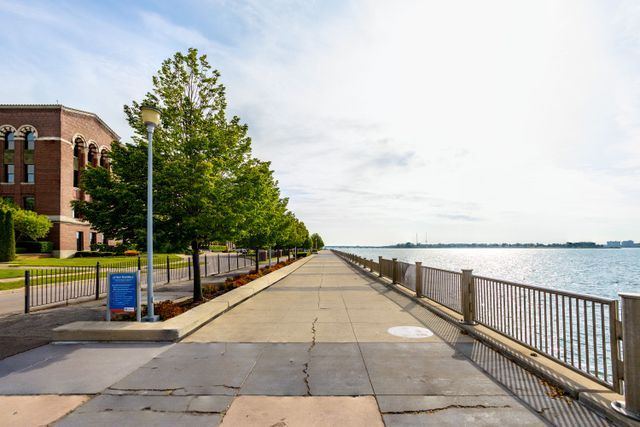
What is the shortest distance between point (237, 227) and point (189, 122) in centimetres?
409

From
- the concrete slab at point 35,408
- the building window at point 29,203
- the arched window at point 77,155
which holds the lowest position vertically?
the concrete slab at point 35,408

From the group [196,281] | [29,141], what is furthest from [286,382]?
[29,141]

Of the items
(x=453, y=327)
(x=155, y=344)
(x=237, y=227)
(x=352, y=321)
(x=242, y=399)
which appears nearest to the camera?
(x=242, y=399)

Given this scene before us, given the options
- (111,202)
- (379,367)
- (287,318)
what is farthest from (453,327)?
(111,202)

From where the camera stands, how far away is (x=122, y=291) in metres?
8.19

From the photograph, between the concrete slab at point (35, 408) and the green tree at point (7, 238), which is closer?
the concrete slab at point (35, 408)

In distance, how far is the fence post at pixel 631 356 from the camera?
152 inches

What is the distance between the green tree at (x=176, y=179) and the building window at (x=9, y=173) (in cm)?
4606

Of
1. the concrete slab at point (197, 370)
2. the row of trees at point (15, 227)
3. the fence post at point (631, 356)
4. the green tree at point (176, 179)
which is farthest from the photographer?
the row of trees at point (15, 227)

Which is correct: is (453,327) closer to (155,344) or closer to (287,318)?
(287,318)

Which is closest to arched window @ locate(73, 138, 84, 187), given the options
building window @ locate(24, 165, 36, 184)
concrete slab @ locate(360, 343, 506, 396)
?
building window @ locate(24, 165, 36, 184)

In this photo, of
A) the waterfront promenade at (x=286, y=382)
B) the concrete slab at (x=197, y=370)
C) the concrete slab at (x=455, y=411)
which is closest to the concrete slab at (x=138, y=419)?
the waterfront promenade at (x=286, y=382)

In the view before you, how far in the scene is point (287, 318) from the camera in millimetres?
9469

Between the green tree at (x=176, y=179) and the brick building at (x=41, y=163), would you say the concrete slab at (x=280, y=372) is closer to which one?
the green tree at (x=176, y=179)
